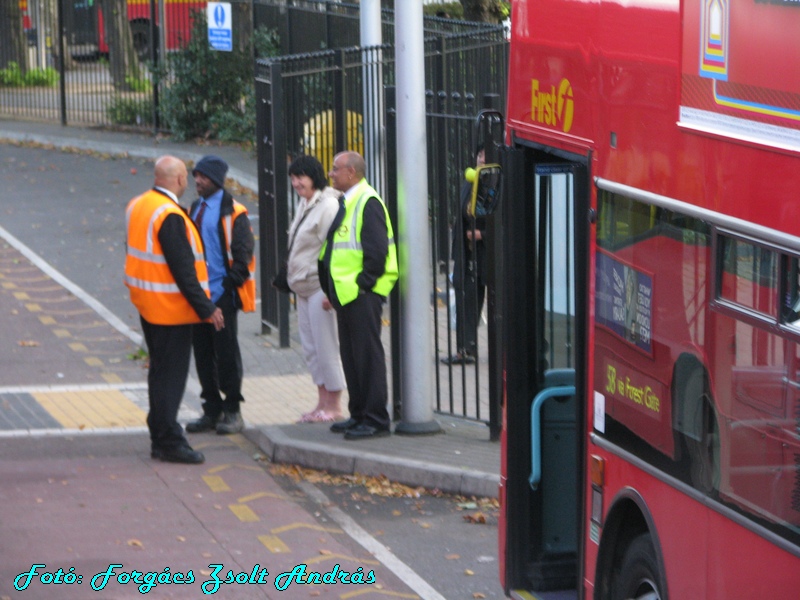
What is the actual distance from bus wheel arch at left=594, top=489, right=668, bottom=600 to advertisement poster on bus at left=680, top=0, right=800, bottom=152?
136cm

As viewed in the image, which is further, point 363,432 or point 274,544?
point 363,432

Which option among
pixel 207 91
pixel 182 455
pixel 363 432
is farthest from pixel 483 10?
pixel 182 455

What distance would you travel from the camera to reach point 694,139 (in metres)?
3.97

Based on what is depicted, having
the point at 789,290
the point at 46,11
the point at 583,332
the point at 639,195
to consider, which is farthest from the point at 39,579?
the point at 46,11

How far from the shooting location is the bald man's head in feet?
27.7

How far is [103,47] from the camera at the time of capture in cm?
3138

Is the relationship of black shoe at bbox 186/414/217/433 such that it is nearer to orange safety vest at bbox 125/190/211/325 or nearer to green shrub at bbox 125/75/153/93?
orange safety vest at bbox 125/190/211/325

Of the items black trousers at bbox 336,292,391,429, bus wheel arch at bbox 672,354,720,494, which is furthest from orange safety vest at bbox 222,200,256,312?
bus wheel arch at bbox 672,354,720,494

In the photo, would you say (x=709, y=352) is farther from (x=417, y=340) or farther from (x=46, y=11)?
(x=46, y=11)

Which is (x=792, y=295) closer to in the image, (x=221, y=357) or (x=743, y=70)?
(x=743, y=70)

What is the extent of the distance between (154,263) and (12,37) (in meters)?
24.1

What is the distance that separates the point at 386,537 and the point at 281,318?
5257mm

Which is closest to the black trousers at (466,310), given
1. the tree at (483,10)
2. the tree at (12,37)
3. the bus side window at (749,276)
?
the bus side window at (749,276)

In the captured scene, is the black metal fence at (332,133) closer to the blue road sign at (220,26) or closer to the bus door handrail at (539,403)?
the bus door handrail at (539,403)
